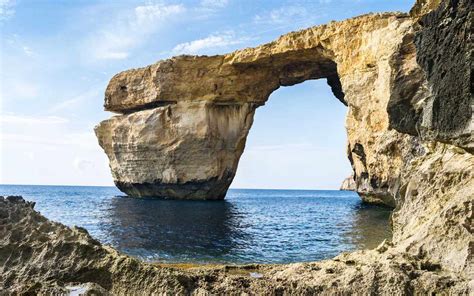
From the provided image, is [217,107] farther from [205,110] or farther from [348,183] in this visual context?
[348,183]

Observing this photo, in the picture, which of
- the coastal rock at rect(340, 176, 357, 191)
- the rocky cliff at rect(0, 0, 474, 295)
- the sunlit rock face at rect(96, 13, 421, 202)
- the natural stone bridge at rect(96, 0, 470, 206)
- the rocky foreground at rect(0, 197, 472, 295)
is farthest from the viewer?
the coastal rock at rect(340, 176, 357, 191)

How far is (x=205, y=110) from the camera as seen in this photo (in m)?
39.2

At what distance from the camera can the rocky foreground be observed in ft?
16.4

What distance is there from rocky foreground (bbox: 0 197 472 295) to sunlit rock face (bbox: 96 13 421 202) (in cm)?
2472

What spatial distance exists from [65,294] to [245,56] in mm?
32465

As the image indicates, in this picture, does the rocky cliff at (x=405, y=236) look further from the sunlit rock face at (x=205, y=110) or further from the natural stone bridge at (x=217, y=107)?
the sunlit rock face at (x=205, y=110)

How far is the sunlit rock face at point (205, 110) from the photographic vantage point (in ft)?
104

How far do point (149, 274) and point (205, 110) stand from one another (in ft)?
112

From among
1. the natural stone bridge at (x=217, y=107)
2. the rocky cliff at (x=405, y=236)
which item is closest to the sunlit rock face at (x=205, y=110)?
the natural stone bridge at (x=217, y=107)

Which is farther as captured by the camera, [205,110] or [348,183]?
[348,183]

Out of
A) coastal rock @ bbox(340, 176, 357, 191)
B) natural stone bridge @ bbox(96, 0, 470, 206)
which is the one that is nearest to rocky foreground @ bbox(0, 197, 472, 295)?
natural stone bridge @ bbox(96, 0, 470, 206)

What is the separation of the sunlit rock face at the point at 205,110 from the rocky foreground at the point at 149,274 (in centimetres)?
2472

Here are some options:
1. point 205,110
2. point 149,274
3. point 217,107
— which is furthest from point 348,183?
point 149,274

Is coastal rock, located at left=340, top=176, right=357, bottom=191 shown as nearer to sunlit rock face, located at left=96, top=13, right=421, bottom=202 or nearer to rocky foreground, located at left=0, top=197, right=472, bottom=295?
sunlit rock face, located at left=96, top=13, right=421, bottom=202
